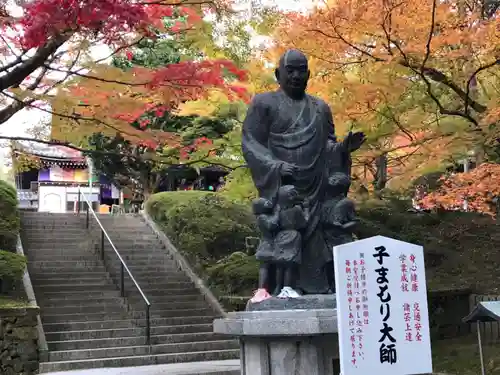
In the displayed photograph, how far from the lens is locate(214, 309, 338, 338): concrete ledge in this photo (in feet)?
16.2

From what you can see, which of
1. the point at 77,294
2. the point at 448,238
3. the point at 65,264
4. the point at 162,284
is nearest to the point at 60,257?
the point at 65,264

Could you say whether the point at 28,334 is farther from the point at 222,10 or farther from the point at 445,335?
the point at 445,335

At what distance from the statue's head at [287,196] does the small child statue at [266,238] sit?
13 cm

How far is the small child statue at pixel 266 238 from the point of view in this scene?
5.66 meters

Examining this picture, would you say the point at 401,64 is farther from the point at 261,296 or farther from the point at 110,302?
the point at 110,302

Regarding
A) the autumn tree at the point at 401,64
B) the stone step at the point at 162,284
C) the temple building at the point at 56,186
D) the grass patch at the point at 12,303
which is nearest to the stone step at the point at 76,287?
the stone step at the point at 162,284

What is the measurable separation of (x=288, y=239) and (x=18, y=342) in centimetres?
626

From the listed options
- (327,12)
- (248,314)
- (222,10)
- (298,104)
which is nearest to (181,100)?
(222,10)

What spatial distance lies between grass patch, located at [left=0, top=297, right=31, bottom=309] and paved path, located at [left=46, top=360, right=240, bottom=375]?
1.27 m

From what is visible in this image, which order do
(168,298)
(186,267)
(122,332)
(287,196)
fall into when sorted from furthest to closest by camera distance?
(186,267)
(168,298)
(122,332)
(287,196)

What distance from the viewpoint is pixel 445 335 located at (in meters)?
11.8

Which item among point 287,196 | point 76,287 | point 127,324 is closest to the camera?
point 287,196

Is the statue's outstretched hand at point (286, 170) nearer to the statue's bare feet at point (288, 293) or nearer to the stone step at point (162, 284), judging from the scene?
the statue's bare feet at point (288, 293)

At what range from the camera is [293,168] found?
572 centimetres
